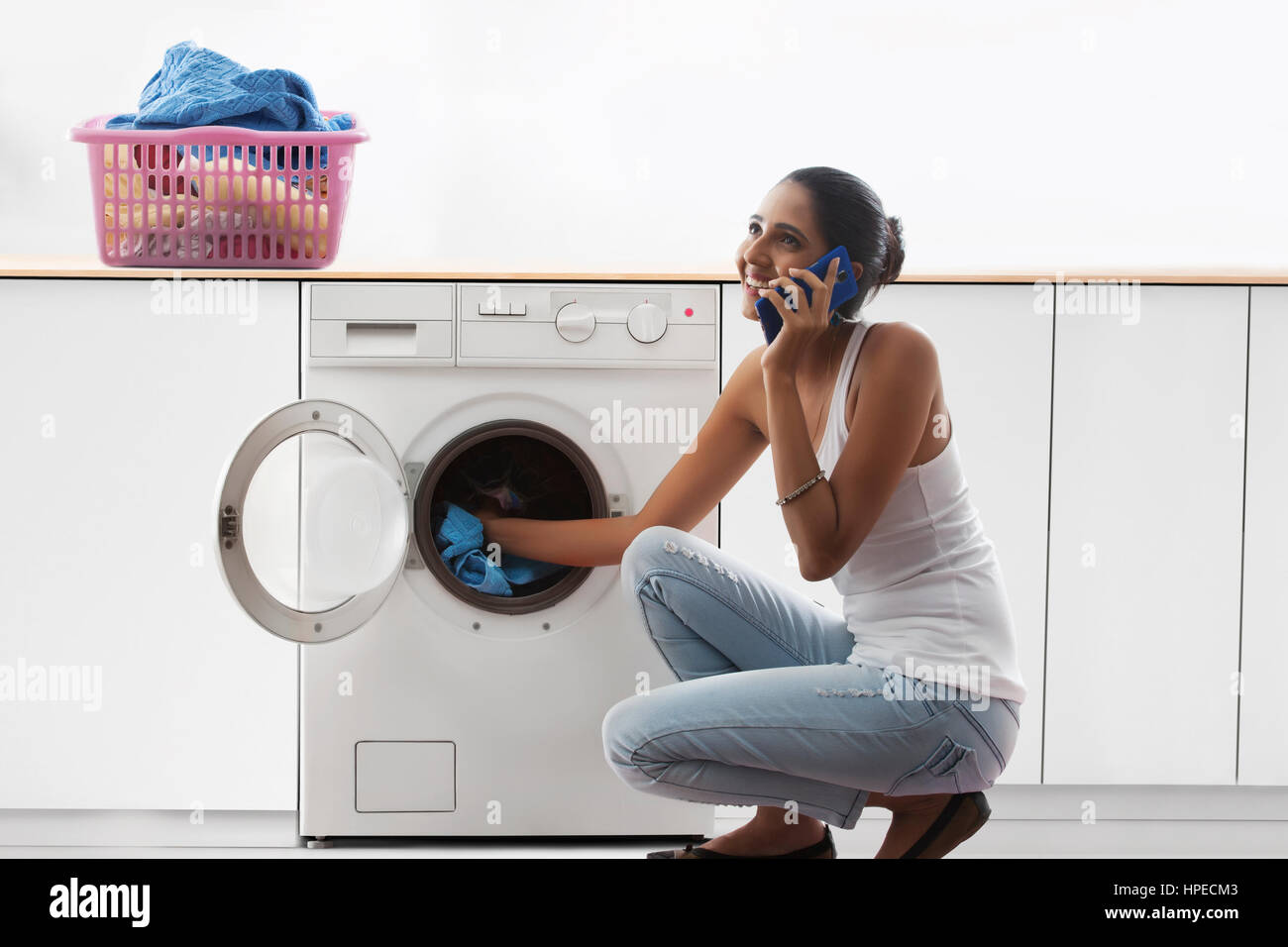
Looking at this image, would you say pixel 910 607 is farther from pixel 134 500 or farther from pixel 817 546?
pixel 134 500

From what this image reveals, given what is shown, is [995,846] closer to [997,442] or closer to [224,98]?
[997,442]

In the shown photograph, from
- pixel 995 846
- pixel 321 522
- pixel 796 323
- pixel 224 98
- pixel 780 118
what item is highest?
pixel 780 118

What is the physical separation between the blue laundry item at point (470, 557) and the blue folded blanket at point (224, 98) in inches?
30.1

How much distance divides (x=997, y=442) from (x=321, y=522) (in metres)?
1.27

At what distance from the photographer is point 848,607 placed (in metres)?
1.61

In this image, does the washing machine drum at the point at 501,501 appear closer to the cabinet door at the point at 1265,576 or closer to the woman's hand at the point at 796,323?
the woman's hand at the point at 796,323

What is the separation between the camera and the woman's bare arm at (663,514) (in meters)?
1.80

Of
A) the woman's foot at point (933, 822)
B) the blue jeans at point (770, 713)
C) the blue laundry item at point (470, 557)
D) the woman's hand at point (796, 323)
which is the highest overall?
the woman's hand at point (796, 323)

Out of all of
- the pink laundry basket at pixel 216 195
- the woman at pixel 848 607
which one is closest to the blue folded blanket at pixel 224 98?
the pink laundry basket at pixel 216 195

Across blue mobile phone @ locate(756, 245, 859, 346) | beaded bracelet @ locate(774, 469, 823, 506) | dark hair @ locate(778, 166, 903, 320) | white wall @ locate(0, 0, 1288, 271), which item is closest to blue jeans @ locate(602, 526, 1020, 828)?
beaded bracelet @ locate(774, 469, 823, 506)

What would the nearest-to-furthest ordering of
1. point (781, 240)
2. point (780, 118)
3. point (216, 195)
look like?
point (781, 240), point (216, 195), point (780, 118)

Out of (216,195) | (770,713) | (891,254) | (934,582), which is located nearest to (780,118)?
(891,254)

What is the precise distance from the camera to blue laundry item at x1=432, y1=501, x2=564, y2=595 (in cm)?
181

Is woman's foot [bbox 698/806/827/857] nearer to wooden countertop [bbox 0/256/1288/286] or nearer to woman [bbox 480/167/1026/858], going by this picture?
woman [bbox 480/167/1026/858]
